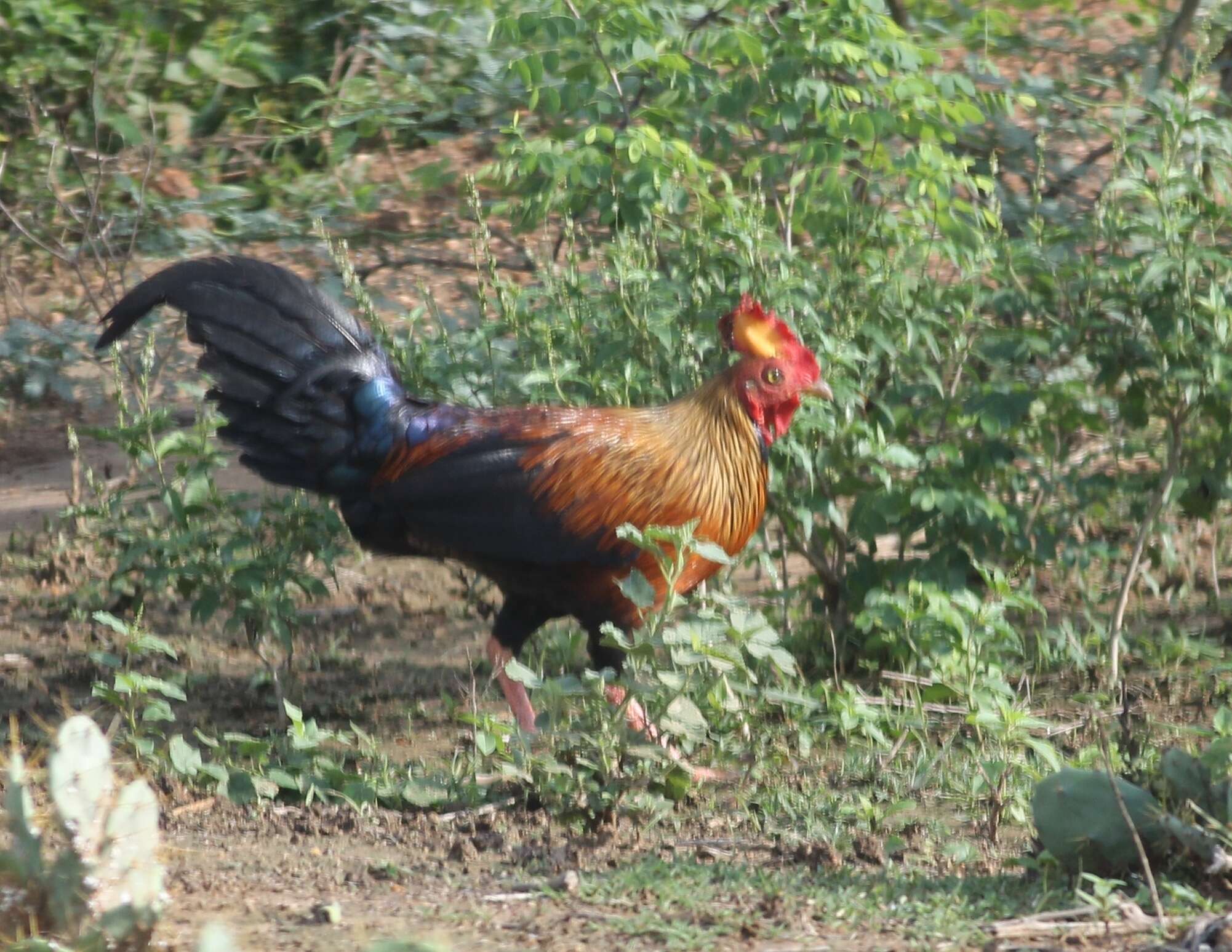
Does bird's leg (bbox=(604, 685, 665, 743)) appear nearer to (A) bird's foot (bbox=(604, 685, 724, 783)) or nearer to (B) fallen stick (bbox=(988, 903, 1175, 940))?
(A) bird's foot (bbox=(604, 685, 724, 783))

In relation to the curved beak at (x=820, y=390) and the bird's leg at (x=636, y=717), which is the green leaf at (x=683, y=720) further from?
the curved beak at (x=820, y=390)

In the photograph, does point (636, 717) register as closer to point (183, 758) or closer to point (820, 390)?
point (820, 390)

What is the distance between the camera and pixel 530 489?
17.0ft

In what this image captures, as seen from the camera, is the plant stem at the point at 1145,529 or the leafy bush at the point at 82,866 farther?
the plant stem at the point at 1145,529

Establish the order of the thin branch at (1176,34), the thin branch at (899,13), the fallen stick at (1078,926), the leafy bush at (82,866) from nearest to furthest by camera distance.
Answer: the leafy bush at (82,866), the fallen stick at (1078,926), the thin branch at (1176,34), the thin branch at (899,13)

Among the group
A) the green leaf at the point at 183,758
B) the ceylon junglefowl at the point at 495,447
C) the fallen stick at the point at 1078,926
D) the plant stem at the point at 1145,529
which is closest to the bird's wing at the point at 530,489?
the ceylon junglefowl at the point at 495,447

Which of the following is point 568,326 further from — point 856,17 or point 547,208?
point 856,17

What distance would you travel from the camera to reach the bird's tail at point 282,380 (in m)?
5.27

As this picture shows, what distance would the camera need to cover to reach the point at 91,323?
8.75m

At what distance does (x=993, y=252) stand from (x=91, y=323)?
539cm

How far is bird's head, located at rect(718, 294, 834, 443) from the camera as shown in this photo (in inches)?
202

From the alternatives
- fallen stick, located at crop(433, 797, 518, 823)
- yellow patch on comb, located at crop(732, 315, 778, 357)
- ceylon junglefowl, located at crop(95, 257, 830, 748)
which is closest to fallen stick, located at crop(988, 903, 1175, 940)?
fallen stick, located at crop(433, 797, 518, 823)

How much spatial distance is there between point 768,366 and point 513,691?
1.44 metres

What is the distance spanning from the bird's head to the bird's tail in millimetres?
1172
